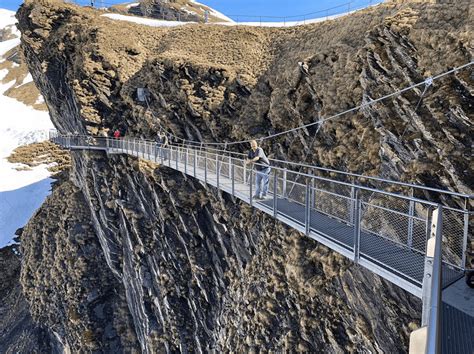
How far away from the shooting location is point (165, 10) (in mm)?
52500

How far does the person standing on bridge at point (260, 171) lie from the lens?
912 centimetres

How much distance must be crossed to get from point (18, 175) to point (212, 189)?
43607 millimetres

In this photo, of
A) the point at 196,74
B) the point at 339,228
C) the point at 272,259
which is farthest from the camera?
the point at 196,74

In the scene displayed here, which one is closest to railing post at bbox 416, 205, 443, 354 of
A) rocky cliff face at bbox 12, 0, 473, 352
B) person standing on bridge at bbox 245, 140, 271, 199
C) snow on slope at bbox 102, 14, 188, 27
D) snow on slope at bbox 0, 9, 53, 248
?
rocky cliff face at bbox 12, 0, 473, 352

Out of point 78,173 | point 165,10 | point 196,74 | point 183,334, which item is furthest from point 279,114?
point 165,10

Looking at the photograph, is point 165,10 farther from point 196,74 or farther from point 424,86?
point 424,86

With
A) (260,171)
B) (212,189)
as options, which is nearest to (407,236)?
(260,171)

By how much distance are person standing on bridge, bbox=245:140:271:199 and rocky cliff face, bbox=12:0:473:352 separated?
263 cm

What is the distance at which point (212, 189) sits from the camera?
1655 centimetres

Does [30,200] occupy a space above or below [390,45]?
below

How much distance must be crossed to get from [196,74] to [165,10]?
126ft

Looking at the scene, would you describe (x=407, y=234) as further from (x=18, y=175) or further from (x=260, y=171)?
(x=18, y=175)

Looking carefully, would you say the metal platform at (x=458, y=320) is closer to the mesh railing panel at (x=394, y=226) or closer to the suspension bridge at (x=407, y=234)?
the suspension bridge at (x=407, y=234)

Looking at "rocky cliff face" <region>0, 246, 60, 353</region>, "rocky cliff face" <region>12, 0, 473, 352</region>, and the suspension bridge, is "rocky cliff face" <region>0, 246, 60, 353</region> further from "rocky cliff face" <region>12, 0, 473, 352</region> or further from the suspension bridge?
the suspension bridge
